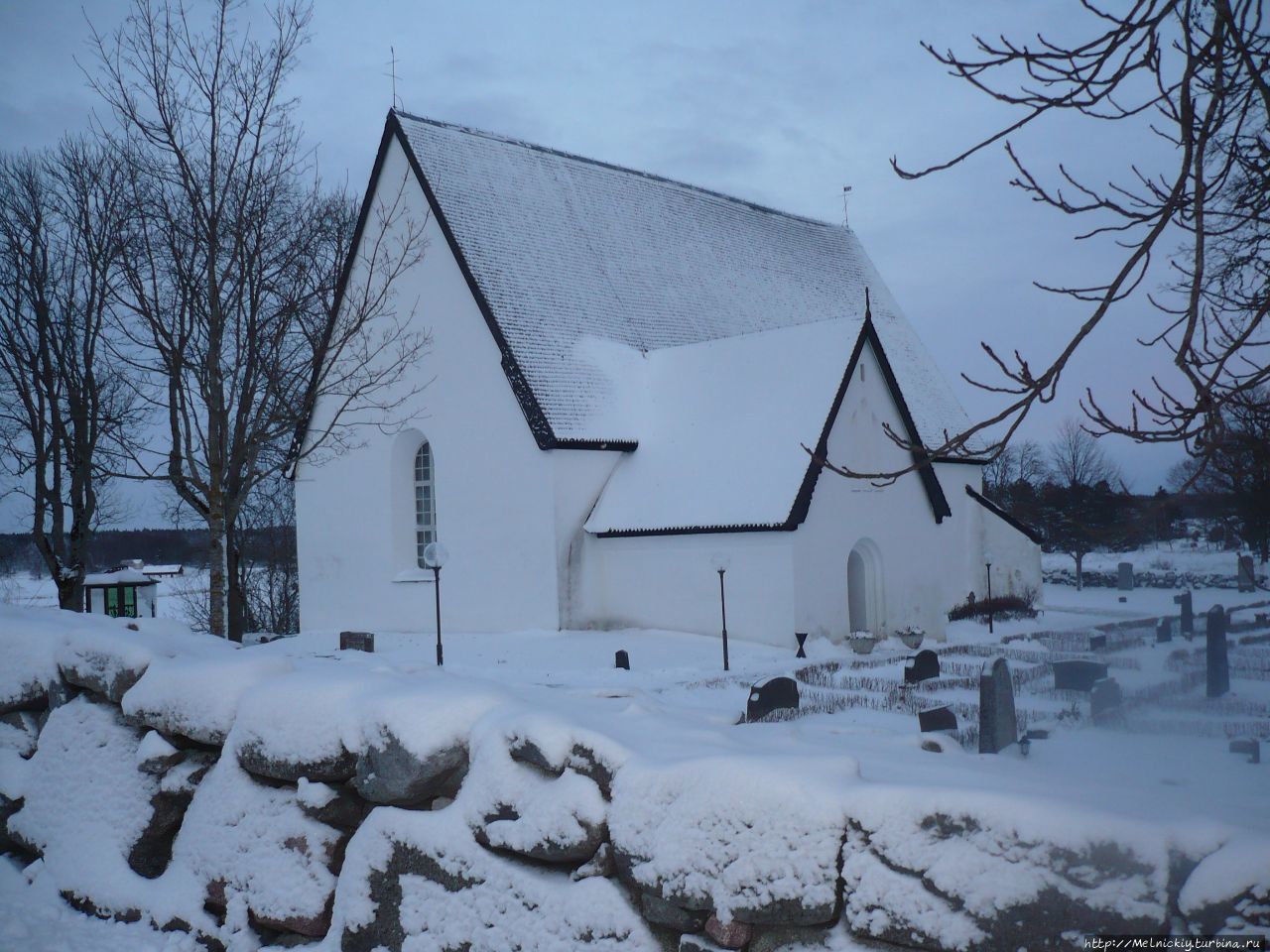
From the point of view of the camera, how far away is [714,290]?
22469mm

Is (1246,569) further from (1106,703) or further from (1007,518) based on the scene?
(1007,518)

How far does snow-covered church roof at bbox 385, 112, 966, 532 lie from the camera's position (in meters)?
16.9

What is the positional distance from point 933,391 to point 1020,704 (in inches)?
648

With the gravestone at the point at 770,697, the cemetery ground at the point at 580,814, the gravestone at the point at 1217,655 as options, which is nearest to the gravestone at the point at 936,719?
the gravestone at the point at 770,697

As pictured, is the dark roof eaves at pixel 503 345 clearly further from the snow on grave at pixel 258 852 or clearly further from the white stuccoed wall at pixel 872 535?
the snow on grave at pixel 258 852

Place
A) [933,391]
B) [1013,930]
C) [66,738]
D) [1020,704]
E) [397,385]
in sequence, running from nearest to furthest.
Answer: [1013,930]
[66,738]
[1020,704]
[397,385]
[933,391]

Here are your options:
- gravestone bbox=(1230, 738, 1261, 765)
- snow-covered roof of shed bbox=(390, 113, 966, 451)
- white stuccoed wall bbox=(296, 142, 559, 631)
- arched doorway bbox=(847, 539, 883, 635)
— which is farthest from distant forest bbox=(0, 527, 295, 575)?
gravestone bbox=(1230, 738, 1261, 765)

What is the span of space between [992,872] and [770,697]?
7.19 m

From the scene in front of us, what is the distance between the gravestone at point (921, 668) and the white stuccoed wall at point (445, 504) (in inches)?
257

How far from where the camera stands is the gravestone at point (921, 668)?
1220 cm

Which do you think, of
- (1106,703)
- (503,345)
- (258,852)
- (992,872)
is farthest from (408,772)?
(503,345)

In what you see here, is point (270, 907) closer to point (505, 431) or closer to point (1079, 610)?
point (505, 431)

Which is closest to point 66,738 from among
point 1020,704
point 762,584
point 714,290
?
point 1020,704

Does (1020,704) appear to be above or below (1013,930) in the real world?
below
